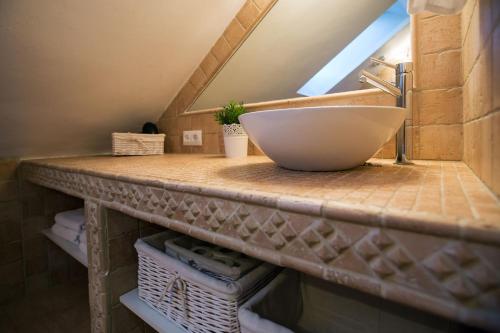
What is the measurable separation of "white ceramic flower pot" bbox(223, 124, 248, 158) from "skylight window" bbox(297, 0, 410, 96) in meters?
0.30

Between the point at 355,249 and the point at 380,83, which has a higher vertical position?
the point at 380,83

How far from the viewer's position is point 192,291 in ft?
2.06

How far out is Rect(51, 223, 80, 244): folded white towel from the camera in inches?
44.8

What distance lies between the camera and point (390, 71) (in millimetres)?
852

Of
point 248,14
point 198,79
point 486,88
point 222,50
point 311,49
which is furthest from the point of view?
point 198,79

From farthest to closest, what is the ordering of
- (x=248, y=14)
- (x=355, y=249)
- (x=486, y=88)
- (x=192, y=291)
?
(x=248, y=14) → (x=192, y=291) → (x=486, y=88) → (x=355, y=249)

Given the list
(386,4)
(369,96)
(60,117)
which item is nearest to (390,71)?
(369,96)

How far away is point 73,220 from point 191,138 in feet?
2.27

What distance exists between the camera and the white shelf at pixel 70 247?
1044mm

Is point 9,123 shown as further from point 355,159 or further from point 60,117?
point 355,159

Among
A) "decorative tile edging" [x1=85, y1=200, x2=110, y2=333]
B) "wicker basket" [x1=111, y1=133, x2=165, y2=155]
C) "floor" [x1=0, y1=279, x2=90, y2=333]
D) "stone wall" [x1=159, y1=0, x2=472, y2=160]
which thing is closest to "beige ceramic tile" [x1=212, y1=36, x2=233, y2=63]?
"wicker basket" [x1=111, y1=133, x2=165, y2=155]

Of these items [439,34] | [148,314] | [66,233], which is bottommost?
[148,314]

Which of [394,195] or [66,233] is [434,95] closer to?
[394,195]

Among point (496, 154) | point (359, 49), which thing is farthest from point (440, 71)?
point (496, 154)
